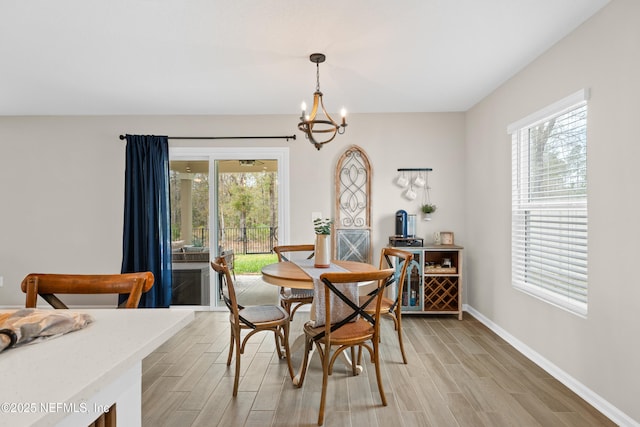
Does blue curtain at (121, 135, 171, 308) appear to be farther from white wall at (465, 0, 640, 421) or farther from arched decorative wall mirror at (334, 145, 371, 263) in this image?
white wall at (465, 0, 640, 421)

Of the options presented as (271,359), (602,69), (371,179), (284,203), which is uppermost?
(602,69)

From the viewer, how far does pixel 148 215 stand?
4.28 metres

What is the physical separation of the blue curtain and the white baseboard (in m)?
3.83

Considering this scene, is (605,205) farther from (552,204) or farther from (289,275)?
(289,275)

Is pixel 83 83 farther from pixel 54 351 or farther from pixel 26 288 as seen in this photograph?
pixel 54 351

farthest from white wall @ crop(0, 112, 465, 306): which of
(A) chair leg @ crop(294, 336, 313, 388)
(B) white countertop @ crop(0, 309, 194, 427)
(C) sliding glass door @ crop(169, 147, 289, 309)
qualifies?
(B) white countertop @ crop(0, 309, 194, 427)

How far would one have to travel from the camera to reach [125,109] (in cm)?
416

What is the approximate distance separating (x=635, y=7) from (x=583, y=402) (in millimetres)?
2432

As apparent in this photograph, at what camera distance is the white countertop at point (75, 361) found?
2.03 ft

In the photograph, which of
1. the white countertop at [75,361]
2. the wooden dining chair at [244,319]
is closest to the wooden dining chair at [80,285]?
the white countertop at [75,361]

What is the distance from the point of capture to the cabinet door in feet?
13.3

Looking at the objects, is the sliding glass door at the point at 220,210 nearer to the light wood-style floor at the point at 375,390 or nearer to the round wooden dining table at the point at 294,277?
the light wood-style floor at the point at 375,390

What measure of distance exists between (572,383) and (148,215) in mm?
4468

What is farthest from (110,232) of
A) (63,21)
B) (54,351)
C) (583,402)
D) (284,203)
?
(583,402)
